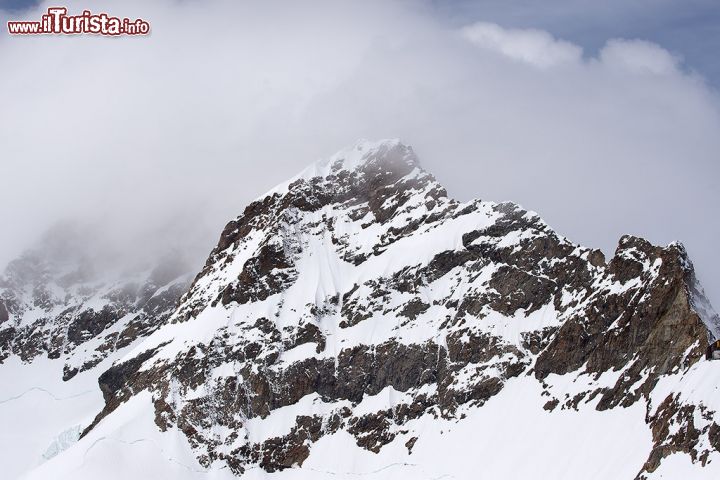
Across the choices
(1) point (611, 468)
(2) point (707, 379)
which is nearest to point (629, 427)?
(1) point (611, 468)

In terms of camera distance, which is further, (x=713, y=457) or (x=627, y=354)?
(x=627, y=354)

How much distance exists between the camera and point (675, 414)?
159500 mm

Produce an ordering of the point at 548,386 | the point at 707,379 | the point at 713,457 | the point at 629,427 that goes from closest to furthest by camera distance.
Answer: the point at 713,457
the point at 707,379
the point at 629,427
the point at 548,386

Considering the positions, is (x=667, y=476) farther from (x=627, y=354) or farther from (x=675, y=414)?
(x=627, y=354)

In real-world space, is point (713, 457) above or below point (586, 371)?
below

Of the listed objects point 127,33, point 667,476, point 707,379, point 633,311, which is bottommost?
point 667,476

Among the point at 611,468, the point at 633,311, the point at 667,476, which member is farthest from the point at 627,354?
the point at 667,476

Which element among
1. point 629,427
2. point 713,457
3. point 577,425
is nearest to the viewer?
point 713,457

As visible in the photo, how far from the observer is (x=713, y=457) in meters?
147

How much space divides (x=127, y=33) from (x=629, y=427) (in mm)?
101263

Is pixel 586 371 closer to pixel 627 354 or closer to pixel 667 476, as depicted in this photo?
pixel 627 354

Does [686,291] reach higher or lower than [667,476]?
higher

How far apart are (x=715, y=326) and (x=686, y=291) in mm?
9416

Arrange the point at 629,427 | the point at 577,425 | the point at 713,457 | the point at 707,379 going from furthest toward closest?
the point at 577,425
the point at 629,427
the point at 707,379
the point at 713,457
